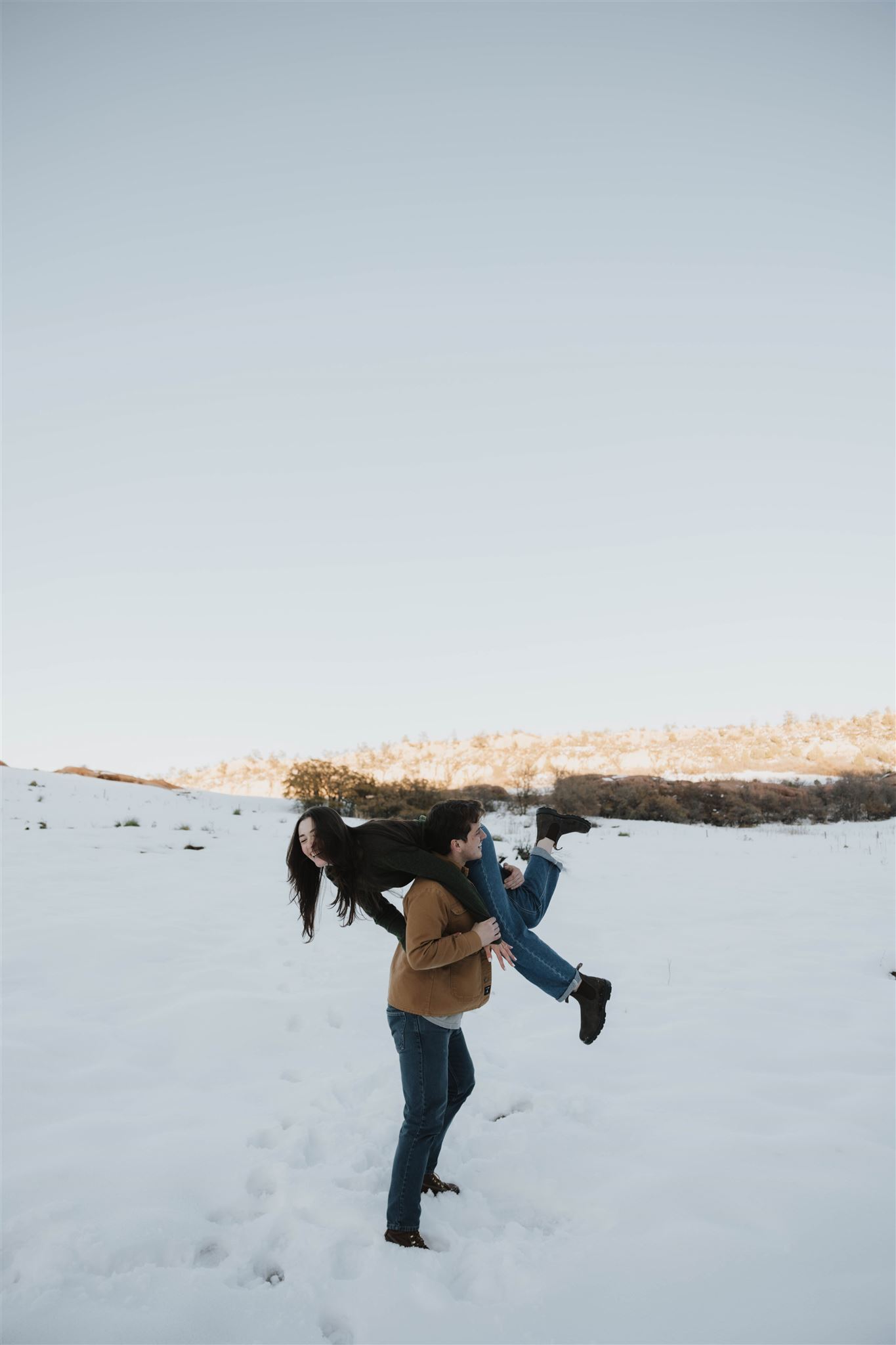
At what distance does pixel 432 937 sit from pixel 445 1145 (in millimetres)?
1708

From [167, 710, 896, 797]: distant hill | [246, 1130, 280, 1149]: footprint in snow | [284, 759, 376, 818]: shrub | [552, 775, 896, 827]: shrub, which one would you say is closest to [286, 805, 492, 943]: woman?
[246, 1130, 280, 1149]: footprint in snow

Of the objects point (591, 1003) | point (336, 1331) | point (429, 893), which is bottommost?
point (336, 1331)

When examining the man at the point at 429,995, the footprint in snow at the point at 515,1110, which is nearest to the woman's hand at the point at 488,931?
the man at the point at 429,995

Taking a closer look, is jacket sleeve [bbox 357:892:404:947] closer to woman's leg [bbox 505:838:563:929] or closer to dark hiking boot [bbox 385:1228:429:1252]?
woman's leg [bbox 505:838:563:929]

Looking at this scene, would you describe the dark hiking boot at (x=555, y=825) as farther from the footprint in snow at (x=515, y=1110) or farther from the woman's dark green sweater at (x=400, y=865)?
the footprint in snow at (x=515, y=1110)

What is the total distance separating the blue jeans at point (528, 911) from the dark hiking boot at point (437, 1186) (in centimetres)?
99

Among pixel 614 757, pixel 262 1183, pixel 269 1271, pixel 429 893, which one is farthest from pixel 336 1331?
pixel 614 757

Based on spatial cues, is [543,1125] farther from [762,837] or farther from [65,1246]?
[762,837]

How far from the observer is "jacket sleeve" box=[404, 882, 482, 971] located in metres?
2.56

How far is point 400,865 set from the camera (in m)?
2.69

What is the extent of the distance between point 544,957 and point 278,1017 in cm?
283

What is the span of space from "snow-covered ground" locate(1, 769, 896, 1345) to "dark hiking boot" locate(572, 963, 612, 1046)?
0.75 metres

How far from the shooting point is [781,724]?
39844 mm

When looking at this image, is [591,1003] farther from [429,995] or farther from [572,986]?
[429,995]
